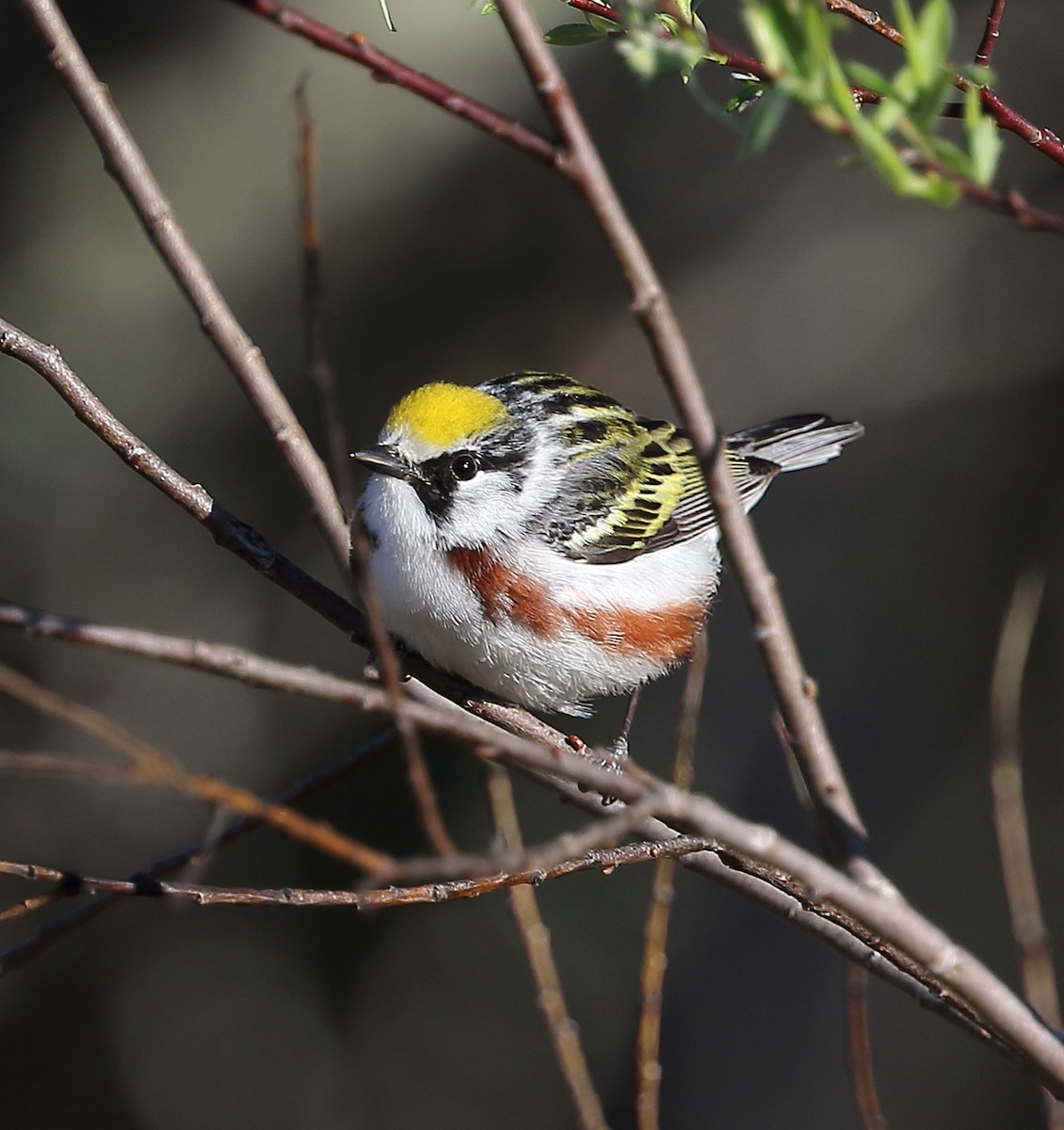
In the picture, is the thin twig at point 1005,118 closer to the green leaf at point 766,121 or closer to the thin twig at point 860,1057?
the green leaf at point 766,121

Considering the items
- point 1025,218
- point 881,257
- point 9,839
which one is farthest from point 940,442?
point 1025,218

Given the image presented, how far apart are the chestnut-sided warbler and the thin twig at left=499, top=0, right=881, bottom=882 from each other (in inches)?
78.4

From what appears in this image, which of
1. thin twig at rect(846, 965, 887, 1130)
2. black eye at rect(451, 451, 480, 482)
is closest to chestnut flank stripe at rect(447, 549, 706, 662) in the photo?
black eye at rect(451, 451, 480, 482)

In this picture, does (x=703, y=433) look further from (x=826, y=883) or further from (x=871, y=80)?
(x=826, y=883)

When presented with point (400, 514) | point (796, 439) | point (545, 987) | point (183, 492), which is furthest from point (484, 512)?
point (796, 439)

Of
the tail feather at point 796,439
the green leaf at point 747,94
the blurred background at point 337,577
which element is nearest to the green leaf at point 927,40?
the green leaf at point 747,94

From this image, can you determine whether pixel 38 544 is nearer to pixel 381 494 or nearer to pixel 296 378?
pixel 296 378

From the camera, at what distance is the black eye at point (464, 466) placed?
13.9 feet

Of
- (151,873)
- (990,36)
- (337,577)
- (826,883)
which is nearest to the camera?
(826,883)

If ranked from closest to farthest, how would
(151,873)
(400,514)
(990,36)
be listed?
(151,873), (990,36), (400,514)

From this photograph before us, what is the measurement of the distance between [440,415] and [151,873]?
67.8 inches

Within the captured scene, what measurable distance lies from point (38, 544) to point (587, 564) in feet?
19.0

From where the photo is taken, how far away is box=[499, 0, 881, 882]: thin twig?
186cm

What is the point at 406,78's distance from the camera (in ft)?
6.30
